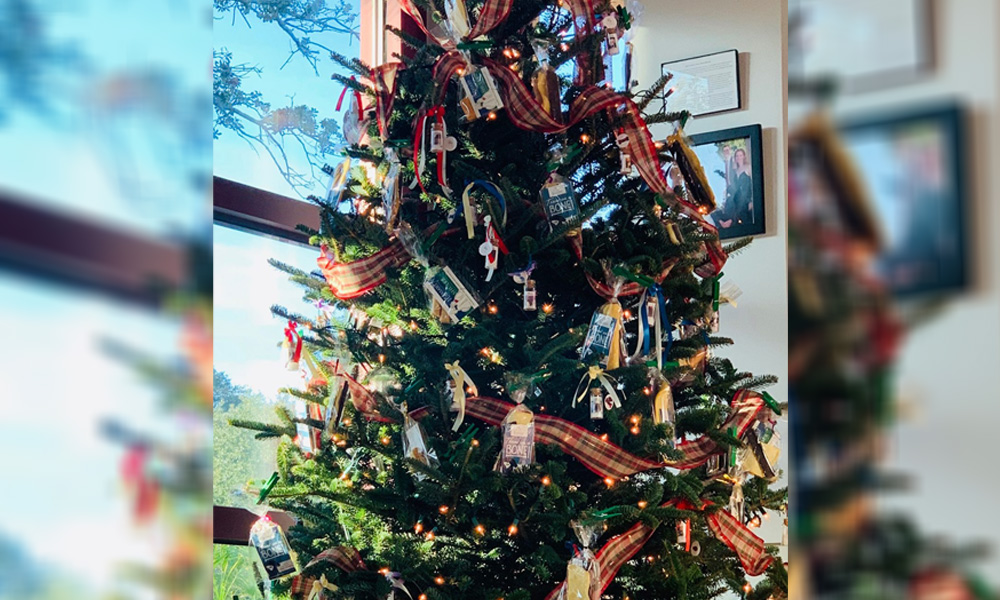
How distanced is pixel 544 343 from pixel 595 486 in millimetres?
311

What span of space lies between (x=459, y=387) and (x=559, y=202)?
1.40 ft

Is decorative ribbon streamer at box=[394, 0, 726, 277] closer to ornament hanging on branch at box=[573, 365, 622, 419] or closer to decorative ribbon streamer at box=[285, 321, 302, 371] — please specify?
ornament hanging on branch at box=[573, 365, 622, 419]

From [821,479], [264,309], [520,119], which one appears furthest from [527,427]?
[821,479]

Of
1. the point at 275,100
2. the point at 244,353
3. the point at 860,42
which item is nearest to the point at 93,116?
the point at 860,42

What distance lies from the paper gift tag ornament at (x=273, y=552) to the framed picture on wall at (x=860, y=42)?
75.6 inches

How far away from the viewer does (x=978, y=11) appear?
11 centimetres

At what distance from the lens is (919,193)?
0.37 feet

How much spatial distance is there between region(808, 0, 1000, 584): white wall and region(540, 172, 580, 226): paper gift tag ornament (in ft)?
5.52

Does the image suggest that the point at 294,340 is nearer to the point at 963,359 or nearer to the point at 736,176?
the point at 963,359

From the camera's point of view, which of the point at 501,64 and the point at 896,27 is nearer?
the point at 896,27

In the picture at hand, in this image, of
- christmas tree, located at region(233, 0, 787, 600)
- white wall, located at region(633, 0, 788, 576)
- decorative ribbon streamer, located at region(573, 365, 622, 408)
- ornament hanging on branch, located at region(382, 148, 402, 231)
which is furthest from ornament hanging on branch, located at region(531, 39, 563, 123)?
white wall, located at region(633, 0, 788, 576)

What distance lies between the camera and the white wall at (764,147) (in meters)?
3.53

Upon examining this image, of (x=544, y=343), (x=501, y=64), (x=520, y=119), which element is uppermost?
(x=501, y=64)

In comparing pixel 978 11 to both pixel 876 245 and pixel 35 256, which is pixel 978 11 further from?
pixel 35 256
